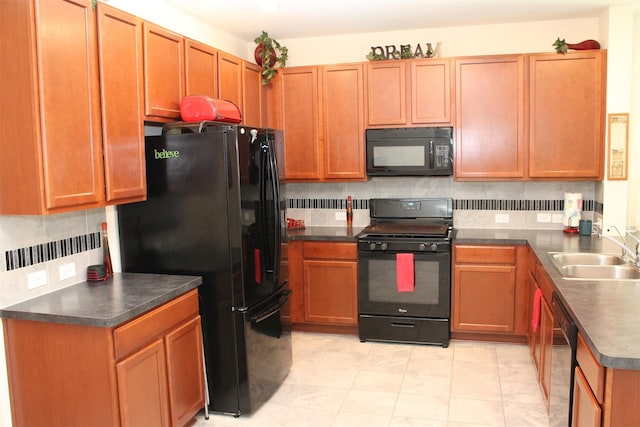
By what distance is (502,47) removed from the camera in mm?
4398

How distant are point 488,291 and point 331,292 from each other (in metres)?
1.24

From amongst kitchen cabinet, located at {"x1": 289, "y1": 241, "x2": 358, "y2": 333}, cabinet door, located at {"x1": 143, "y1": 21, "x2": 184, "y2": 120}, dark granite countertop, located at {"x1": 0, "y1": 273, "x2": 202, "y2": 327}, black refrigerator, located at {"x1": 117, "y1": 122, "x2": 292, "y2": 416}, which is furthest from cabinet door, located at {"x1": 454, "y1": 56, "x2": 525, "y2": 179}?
dark granite countertop, located at {"x1": 0, "y1": 273, "x2": 202, "y2": 327}

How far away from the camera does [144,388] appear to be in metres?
2.54

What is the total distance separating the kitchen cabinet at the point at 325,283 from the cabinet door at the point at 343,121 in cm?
64

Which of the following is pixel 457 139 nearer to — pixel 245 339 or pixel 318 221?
pixel 318 221

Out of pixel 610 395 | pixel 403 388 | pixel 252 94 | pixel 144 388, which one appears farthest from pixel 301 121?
pixel 610 395

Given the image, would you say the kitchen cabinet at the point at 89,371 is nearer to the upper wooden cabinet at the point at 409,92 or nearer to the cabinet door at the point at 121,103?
the cabinet door at the point at 121,103

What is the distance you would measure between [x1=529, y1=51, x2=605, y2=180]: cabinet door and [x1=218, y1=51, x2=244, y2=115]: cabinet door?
2.23 meters

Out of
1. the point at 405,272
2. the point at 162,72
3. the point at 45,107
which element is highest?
the point at 162,72

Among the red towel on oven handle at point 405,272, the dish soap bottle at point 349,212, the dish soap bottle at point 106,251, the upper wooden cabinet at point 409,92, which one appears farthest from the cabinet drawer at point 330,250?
the dish soap bottle at point 106,251

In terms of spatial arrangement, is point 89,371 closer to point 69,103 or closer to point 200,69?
point 69,103

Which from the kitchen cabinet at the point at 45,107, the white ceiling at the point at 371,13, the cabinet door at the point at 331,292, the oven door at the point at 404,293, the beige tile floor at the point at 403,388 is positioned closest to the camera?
the kitchen cabinet at the point at 45,107

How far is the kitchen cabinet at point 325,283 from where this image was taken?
4387 mm

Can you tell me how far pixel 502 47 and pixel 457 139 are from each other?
86cm
